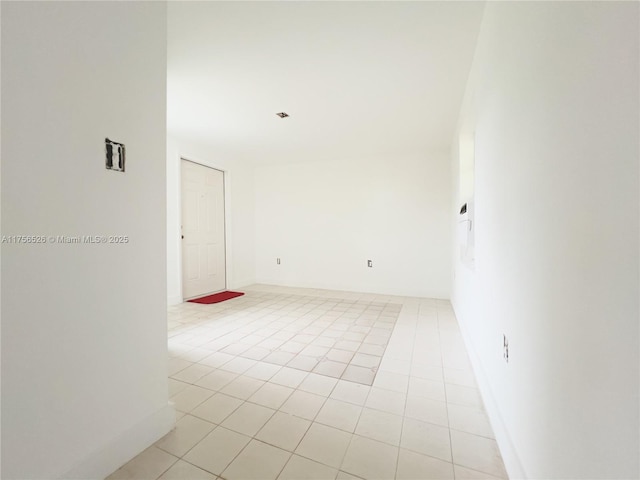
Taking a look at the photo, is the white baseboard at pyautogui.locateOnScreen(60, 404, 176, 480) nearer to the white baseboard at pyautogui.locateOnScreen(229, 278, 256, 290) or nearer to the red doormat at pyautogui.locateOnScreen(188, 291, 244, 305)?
the red doormat at pyautogui.locateOnScreen(188, 291, 244, 305)

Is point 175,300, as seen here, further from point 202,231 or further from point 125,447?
point 125,447

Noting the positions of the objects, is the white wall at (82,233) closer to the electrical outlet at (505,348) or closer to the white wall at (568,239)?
the white wall at (568,239)

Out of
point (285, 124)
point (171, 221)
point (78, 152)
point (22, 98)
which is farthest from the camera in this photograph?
point (171, 221)

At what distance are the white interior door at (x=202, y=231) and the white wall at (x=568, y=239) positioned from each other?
4070 millimetres

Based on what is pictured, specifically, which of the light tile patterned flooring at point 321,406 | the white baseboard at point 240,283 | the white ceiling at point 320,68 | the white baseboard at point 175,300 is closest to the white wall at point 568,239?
the light tile patterned flooring at point 321,406

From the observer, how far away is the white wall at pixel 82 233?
0.86 m

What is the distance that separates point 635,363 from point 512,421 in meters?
0.92

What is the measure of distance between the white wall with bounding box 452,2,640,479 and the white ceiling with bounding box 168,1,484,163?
2.21ft

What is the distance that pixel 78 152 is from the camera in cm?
102

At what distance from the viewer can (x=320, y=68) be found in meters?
2.21

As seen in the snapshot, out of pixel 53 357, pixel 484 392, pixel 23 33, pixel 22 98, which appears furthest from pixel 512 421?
pixel 23 33

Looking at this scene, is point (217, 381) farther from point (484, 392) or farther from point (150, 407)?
point (484, 392)

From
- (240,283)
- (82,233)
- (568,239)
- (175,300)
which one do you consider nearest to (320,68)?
(82,233)

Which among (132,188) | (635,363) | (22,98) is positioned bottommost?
(635,363)
